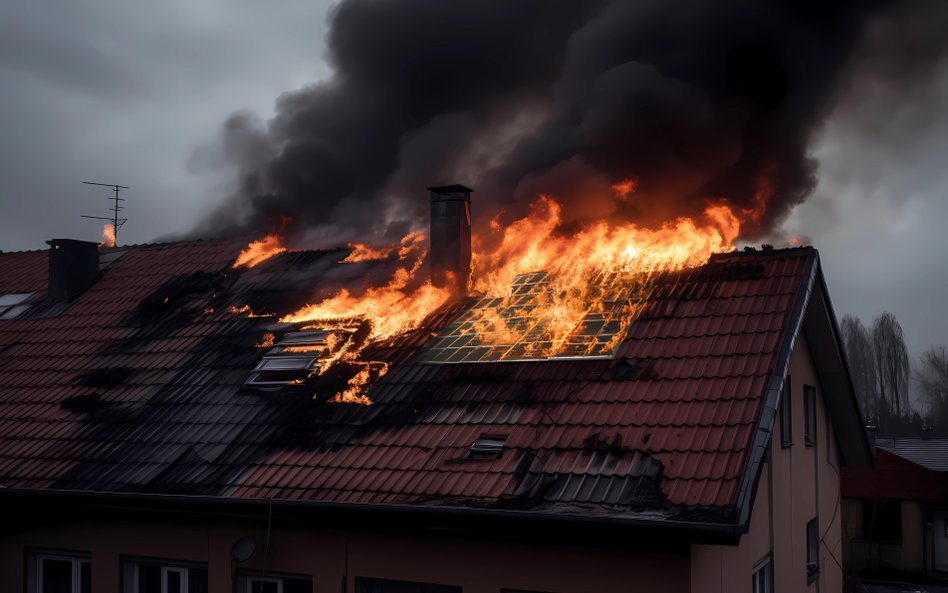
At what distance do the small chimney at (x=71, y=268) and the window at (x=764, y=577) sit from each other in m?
12.1

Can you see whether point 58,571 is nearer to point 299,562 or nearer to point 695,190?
point 299,562

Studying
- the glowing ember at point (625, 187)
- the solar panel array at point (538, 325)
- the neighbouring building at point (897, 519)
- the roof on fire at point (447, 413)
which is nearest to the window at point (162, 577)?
the roof on fire at point (447, 413)

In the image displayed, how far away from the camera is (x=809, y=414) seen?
1267 centimetres

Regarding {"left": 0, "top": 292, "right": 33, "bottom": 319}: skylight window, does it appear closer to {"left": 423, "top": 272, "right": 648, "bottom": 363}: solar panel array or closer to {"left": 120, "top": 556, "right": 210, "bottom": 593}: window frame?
{"left": 120, "top": 556, "right": 210, "bottom": 593}: window frame

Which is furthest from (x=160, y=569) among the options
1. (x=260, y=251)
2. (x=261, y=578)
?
(x=260, y=251)

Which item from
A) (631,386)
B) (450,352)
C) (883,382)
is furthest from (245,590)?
(883,382)

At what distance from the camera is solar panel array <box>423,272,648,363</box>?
1009cm

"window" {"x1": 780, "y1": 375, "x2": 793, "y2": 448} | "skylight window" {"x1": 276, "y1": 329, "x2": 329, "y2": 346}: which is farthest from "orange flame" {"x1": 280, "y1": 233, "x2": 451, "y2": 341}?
"window" {"x1": 780, "y1": 375, "x2": 793, "y2": 448}

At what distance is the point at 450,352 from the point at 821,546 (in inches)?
261

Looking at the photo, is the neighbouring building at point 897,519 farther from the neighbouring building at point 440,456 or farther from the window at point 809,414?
the window at point 809,414

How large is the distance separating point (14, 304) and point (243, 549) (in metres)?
9.24

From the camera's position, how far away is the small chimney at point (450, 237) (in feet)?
41.7

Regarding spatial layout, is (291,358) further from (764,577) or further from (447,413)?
(764,577)

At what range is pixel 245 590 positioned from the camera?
9.56 metres
